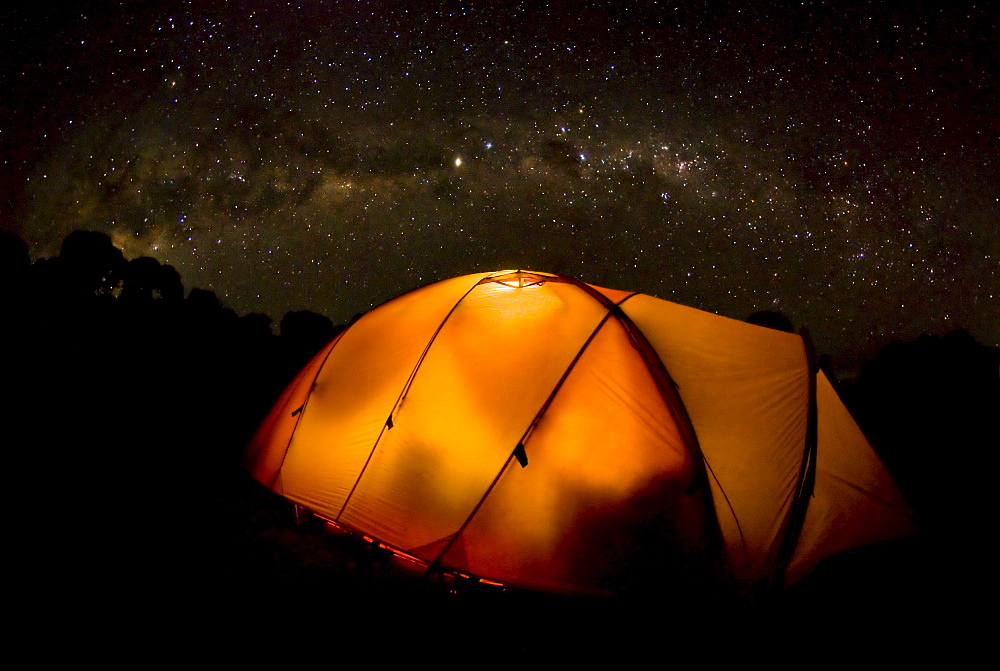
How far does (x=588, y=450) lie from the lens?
3631 millimetres

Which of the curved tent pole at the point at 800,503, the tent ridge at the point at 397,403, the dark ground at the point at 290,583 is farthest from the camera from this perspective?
the tent ridge at the point at 397,403

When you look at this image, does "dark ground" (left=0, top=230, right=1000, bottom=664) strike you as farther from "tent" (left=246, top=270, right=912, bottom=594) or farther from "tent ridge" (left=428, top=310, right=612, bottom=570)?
"tent ridge" (left=428, top=310, right=612, bottom=570)

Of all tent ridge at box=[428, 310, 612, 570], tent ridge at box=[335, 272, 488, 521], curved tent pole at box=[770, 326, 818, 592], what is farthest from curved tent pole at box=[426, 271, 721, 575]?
tent ridge at box=[335, 272, 488, 521]

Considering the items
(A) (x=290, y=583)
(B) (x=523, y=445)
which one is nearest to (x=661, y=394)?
(B) (x=523, y=445)

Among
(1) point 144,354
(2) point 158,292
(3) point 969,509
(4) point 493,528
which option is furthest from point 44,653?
(2) point 158,292

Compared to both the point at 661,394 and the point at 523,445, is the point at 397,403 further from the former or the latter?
the point at 661,394

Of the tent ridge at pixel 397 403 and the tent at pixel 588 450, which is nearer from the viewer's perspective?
the tent at pixel 588 450

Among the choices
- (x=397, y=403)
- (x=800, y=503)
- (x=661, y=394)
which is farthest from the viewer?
(x=397, y=403)

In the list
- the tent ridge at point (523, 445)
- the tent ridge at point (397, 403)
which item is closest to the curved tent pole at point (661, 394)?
the tent ridge at point (523, 445)

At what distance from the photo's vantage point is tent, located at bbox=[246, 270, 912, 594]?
343 centimetres

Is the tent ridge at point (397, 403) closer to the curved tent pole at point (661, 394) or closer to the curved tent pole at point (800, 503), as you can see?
the curved tent pole at point (661, 394)

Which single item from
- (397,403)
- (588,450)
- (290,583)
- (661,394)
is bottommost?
(290,583)

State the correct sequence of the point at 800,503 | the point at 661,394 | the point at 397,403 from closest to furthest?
the point at 800,503 < the point at 661,394 < the point at 397,403

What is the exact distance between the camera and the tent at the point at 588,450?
11.3ft
